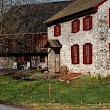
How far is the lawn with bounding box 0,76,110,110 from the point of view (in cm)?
1936

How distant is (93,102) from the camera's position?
745 inches

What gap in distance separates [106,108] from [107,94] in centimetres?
577

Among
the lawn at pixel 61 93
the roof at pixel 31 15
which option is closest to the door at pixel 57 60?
the lawn at pixel 61 93

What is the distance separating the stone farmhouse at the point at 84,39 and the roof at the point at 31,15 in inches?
493

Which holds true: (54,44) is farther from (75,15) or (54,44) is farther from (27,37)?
(27,37)

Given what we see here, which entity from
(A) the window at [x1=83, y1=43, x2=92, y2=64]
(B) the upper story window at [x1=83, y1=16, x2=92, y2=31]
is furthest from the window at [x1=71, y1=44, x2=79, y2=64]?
(B) the upper story window at [x1=83, y1=16, x2=92, y2=31]

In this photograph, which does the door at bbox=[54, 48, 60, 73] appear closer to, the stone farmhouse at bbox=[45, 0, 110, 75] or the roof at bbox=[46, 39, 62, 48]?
Answer: the stone farmhouse at bbox=[45, 0, 110, 75]

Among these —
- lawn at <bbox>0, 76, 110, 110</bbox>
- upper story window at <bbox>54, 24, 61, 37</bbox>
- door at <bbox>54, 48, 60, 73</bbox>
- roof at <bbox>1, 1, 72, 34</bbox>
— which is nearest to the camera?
lawn at <bbox>0, 76, 110, 110</bbox>

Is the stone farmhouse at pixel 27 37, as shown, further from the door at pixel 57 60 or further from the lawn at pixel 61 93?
the lawn at pixel 61 93

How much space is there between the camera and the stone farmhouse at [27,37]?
5112 cm

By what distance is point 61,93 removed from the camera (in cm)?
2338

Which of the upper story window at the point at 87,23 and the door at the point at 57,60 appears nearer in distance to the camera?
the upper story window at the point at 87,23

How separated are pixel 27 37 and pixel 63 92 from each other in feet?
94.2

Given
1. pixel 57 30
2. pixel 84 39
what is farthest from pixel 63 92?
pixel 57 30
